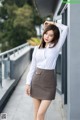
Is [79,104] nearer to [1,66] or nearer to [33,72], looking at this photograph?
[33,72]

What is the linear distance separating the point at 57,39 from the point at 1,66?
469 centimetres

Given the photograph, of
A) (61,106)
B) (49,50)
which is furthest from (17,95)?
(49,50)

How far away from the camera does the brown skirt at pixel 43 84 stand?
5078 millimetres

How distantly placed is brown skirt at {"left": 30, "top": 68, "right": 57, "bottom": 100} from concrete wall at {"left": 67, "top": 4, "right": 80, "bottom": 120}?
63 cm

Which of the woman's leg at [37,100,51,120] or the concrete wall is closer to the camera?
the woman's leg at [37,100,51,120]

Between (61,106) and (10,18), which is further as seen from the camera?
(10,18)

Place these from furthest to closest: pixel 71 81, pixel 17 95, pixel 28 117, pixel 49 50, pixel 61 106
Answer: pixel 17 95 → pixel 61 106 → pixel 28 117 → pixel 71 81 → pixel 49 50

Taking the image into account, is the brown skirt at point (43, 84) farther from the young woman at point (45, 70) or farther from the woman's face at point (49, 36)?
the woman's face at point (49, 36)

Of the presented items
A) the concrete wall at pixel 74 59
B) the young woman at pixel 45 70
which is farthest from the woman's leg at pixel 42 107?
the concrete wall at pixel 74 59

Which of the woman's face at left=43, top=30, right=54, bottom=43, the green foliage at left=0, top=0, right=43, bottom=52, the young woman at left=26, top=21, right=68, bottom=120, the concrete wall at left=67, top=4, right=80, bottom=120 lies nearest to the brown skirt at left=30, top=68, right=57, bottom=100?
the young woman at left=26, top=21, right=68, bottom=120

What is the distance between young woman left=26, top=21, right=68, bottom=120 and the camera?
5.07 m

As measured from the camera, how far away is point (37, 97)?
16.9 feet

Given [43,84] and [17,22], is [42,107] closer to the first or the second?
[43,84]

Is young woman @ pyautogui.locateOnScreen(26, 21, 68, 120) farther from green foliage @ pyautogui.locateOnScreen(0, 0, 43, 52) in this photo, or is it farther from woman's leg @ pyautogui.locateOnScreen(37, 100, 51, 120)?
green foliage @ pyautogui.locateOnScreen(0, 0, 43, 52)
